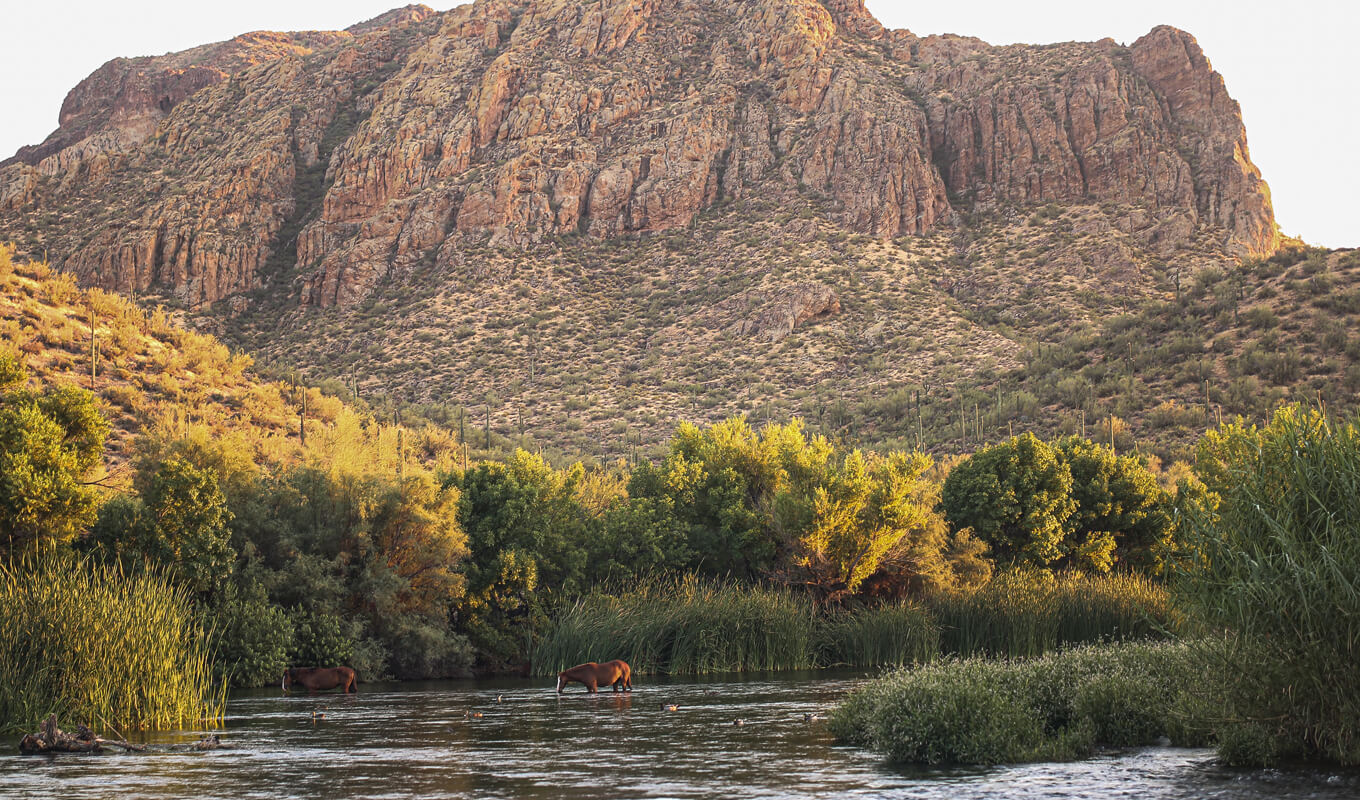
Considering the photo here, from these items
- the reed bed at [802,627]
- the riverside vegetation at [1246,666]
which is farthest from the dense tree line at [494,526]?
the riverside vegetation at [1246,666]

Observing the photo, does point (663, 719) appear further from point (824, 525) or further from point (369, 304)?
point (369, 304)

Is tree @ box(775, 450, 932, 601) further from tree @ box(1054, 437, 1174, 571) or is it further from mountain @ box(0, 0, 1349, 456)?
mountain @ box(0, 0, 1349, 456)

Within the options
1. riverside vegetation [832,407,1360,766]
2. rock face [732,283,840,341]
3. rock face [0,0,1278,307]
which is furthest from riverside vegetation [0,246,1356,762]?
rock face [0,0,1278,307]

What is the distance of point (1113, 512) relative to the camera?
171ft

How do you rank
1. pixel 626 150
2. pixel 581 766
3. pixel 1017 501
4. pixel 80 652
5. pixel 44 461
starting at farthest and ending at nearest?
pixel 626 150 → pixel 1017 501 → pixel 44 461 → pixel 80 652 → pixel 581 766

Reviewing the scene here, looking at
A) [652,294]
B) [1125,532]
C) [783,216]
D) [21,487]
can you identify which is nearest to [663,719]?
[21,487]

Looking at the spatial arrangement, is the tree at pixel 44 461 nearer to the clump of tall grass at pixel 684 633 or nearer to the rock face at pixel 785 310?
the clump of tall grass at pixel 684 633

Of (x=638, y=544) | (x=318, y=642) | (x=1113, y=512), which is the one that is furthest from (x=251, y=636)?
(x=1113, y=512)

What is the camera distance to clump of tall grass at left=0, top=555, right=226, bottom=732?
20.8 meters

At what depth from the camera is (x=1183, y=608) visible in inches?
670

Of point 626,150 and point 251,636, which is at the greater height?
point 626,150

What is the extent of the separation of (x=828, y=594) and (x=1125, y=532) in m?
15.9

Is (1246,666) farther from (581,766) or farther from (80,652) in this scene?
(80,652)

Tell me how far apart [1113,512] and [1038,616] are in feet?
51.7
